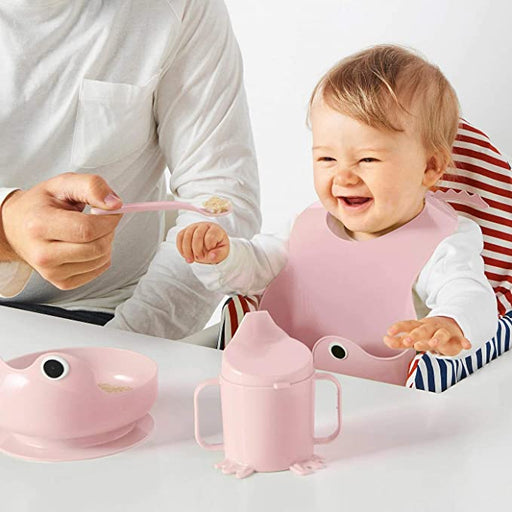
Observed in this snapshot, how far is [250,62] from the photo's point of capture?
2.61 metres

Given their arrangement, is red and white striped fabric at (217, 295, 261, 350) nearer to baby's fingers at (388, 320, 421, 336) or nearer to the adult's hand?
the adult's hand

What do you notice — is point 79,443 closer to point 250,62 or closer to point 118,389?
point 118,389

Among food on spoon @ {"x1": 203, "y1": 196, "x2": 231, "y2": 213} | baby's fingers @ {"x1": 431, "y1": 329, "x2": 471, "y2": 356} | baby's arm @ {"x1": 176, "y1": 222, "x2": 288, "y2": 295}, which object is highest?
food on spoon @ {"x1": 203, "y1": 196, "x2": 231, "y2": 213}

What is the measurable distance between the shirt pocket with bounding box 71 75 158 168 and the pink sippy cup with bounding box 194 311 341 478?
2.34 feet

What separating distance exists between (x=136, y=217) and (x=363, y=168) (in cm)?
50

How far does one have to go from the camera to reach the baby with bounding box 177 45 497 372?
1256 millimetres

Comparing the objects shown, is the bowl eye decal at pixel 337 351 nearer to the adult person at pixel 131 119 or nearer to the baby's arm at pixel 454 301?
the baby's arm at pixel 454 301

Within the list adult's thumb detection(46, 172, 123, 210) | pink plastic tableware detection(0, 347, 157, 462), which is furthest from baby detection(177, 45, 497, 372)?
pink plastic tableware detection(0, 347, 157, 462)

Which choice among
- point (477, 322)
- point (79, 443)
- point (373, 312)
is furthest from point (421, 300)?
point (79, 443)

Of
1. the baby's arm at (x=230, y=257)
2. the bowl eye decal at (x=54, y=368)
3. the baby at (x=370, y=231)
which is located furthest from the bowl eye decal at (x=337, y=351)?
the bowl eye decal at (x=54, y=368)

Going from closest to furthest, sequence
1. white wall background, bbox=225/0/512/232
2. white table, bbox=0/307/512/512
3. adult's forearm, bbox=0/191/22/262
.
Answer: white table, bbox=0/307/512/512
adult's forearm, bbox=0/191/22/262
white wall background, bbox=225/0/512/232

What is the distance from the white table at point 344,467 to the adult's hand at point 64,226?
20cm

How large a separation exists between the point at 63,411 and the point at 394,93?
636mm

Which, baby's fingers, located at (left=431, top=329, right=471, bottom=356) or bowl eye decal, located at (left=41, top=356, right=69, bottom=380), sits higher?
bowl eye decal, located at (left=41, top=356, right=69, bottom=380)
